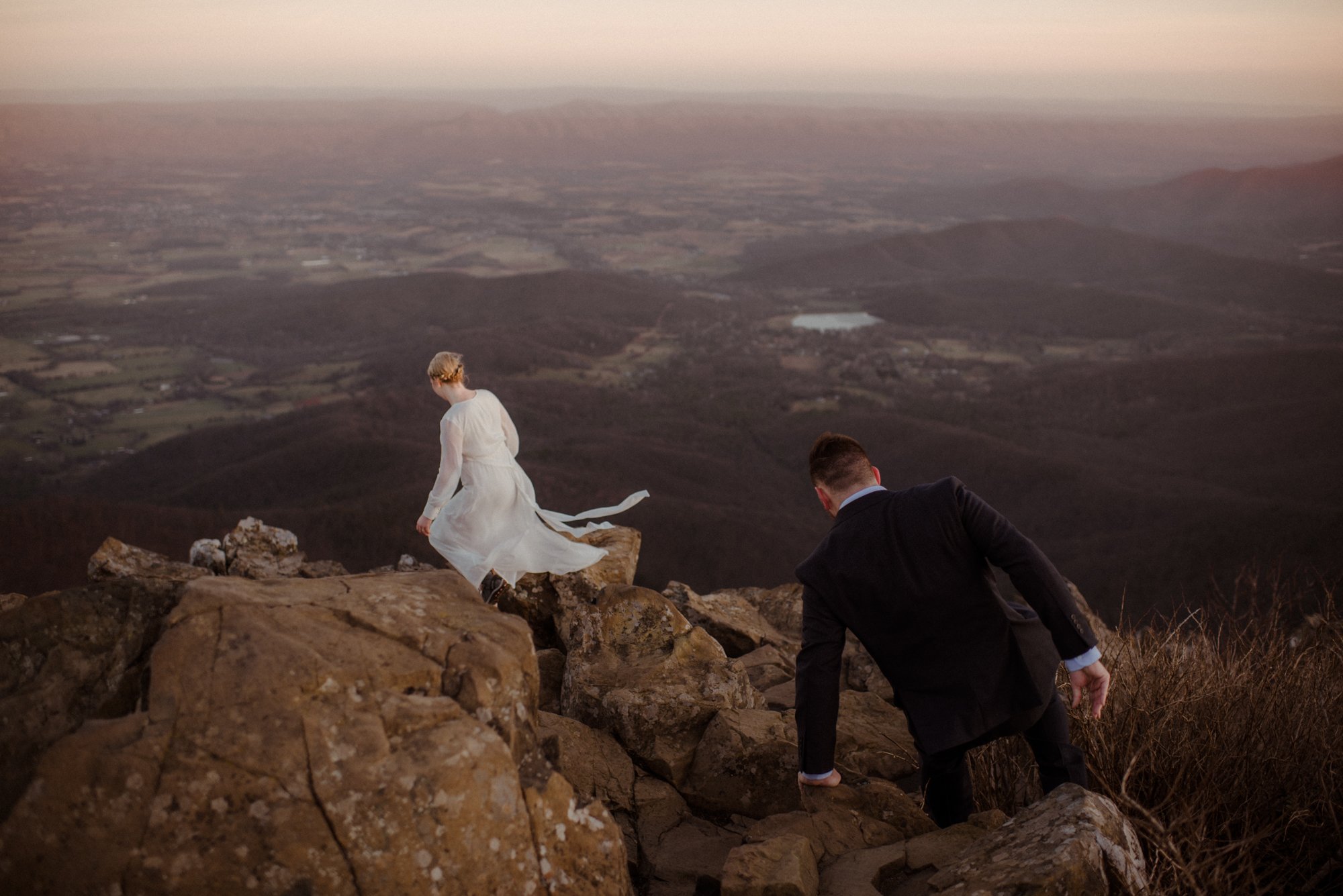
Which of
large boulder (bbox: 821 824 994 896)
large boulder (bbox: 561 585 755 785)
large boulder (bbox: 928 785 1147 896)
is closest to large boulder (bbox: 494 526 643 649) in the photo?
large boulder (bbox: 561 585 755 785)

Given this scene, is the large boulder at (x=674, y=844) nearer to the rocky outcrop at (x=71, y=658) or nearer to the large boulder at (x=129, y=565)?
the rocky outcrop at (x=71, y=658)

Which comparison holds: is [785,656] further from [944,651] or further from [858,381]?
[858,381]

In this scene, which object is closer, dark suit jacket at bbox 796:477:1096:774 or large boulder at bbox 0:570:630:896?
large boulder at bbox 0:570:630:896

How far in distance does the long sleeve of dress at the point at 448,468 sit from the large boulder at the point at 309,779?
10.7 ft

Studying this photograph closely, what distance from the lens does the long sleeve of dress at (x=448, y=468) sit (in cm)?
722

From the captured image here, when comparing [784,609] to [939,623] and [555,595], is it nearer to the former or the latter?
[555,595]

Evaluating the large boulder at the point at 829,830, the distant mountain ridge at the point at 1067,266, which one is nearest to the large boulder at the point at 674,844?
the large boulder at the point at 829,830

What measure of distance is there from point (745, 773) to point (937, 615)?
1889 millimetres

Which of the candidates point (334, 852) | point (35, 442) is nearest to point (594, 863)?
point (334, 852)

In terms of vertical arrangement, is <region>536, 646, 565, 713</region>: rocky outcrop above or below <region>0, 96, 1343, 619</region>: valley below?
above

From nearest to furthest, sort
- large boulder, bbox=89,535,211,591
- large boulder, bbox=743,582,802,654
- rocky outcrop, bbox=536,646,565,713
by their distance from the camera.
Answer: rocky outcrop, bbox=536,646,565,713 → large boulder, bbox=89,535,211,591 → large boulder, bbox=743,582,802,654

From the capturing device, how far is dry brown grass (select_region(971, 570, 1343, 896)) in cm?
394

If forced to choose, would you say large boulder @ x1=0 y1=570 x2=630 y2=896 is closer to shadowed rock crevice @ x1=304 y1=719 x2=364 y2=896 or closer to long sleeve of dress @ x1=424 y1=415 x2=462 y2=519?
shadowed rock crevice @ x1=304 y1=719 x2=364 y2=896

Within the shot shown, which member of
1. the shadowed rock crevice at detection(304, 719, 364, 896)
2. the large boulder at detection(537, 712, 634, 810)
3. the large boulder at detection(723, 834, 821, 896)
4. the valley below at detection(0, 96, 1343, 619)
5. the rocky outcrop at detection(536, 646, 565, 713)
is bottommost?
the valley below at detection(0, 96, 1343, 619)
